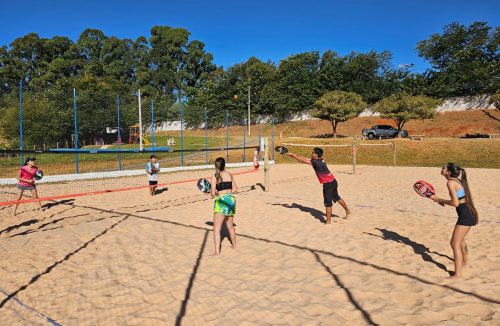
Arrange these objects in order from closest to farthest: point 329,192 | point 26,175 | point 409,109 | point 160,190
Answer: point 329,192
point 26,175
point 160,190
point 409,109

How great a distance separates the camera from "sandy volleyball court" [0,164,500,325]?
418cm

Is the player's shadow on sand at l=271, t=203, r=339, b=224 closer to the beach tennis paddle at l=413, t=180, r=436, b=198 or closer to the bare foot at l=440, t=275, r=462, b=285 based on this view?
the beach tennis paddle at l=413, t=180, r=436, b=198

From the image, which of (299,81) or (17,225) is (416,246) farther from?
(299,81)

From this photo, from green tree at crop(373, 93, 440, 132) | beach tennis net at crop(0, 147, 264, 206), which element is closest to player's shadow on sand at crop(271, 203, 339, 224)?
beach tennis net at crop(0, 147, 264, 206)

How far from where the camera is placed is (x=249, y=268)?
5602mm

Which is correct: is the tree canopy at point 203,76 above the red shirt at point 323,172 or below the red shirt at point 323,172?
above

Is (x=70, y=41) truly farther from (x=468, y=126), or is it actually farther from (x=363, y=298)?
(x=363, y=298)

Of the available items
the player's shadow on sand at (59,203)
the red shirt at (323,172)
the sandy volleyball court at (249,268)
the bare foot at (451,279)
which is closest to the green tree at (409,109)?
the sandy volleyball court at (249,268)

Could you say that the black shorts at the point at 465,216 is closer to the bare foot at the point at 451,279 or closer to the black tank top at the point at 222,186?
the bare foot at the point at 451,279

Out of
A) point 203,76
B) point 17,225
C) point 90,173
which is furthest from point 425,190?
point 203,76

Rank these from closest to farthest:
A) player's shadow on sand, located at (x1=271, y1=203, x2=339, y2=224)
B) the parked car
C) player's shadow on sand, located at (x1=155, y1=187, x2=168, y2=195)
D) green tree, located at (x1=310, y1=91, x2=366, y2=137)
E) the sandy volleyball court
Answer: the sandy volleyball court, player's shadow on sand, located at (x1=271, y1=203, x2=339, y2=224), player's shadow on sand, located at (x1=155, y1=187, x2=168, y2=195), the parked car, green tree, located at (x1=310, y1=91, x2=366, y2=137)

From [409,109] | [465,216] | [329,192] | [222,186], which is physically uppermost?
[409,109]

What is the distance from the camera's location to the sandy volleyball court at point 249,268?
418cm

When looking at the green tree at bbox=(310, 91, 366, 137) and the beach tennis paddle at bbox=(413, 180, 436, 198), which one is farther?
the green tree at bbox=(310, 91, 366, 137)
